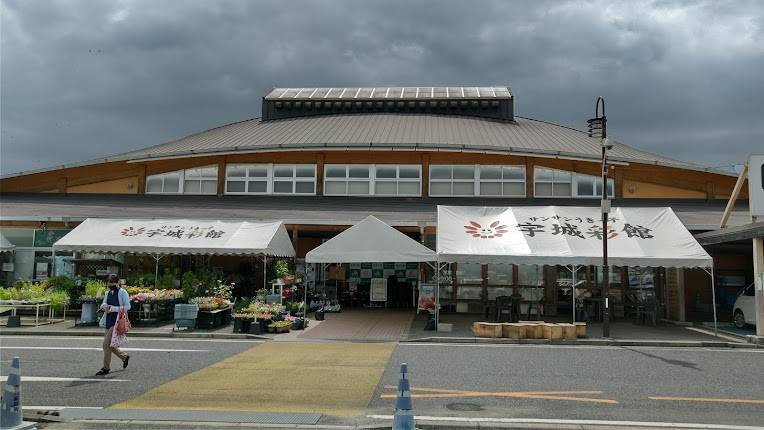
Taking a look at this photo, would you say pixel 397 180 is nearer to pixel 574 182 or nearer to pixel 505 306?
pixel 574 182

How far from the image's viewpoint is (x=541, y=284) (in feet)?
74.4

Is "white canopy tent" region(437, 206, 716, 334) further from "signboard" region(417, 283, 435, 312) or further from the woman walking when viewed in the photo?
the woman walking

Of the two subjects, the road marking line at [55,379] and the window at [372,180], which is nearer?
the road marking line at [55,379]

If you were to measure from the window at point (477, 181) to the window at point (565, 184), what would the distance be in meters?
0.84

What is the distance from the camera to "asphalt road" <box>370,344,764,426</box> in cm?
789

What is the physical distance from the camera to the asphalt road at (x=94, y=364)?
341 inches

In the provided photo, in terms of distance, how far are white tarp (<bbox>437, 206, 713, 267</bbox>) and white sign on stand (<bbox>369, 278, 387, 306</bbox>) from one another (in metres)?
6.19

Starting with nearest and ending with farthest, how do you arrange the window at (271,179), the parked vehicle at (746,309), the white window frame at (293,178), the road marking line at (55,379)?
the road marking line at (55,379) < the parked vehicle at (746,309) < the white window frame at (293,178) < the window at (271,179)

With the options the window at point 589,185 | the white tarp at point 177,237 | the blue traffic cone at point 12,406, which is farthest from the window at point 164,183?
the blue traffic cone at point 12,406

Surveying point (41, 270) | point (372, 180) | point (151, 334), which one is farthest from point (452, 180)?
point (41, 270)

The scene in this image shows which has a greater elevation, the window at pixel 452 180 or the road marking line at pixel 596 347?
the window at pixel 452 180

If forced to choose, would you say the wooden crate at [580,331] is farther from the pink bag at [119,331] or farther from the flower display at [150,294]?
the flower display at [150,294]

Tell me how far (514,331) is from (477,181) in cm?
1162

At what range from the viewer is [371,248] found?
56.3ft
